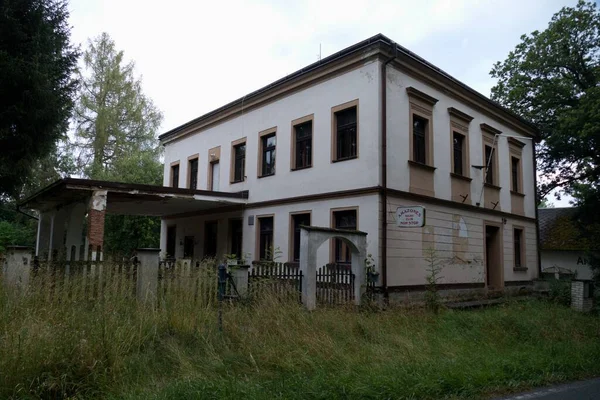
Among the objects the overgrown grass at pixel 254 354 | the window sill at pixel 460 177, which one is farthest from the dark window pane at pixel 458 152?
the overgrown grass at pixel 254 354

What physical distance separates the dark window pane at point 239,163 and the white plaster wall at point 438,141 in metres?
7.05

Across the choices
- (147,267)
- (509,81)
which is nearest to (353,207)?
(147,267)

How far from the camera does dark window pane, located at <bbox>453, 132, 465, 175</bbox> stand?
16375mm

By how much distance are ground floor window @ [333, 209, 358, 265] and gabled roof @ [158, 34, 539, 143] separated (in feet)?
15.5

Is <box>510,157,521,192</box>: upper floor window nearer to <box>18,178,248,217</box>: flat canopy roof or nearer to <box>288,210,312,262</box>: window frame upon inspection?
<box>288,210,312,262</box>: window frame

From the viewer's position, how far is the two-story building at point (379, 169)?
13.4 metres

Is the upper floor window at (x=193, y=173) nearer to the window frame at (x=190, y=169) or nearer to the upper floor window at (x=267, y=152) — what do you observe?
the window frame at (x=190, y=169)

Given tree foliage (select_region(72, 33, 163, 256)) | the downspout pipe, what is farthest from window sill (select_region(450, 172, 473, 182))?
tree foliage (select_region(72, 33, 163, 256))

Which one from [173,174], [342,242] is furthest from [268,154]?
[173,174]

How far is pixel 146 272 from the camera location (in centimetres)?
862

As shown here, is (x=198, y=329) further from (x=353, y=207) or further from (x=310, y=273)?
(x=353, y=207)

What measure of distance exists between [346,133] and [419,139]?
2.47 meters

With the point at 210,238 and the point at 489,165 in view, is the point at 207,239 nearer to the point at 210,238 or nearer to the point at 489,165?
the point at 210,238

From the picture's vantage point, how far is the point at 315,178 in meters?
14.8
